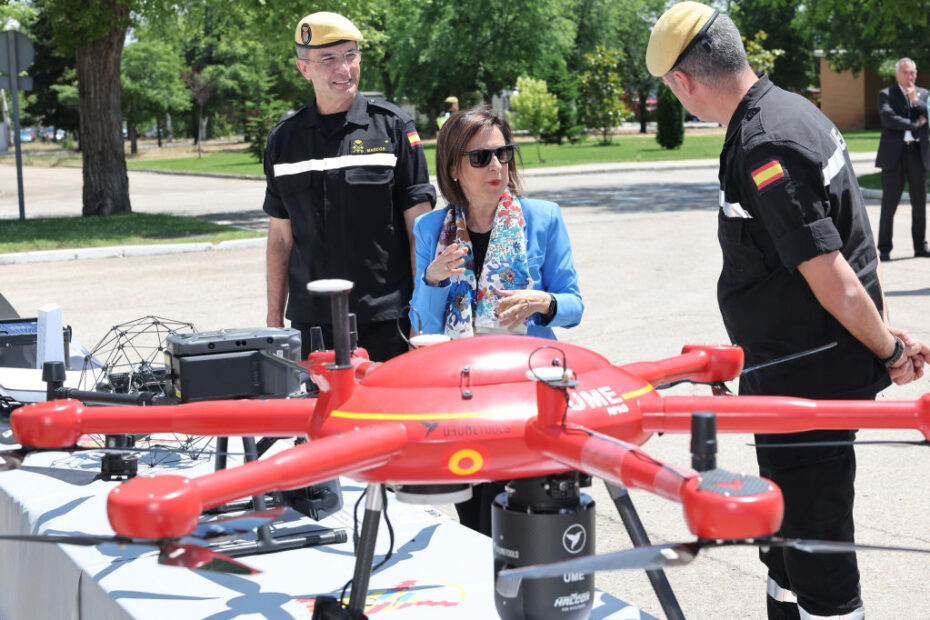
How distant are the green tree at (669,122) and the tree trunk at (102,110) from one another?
1031 inches

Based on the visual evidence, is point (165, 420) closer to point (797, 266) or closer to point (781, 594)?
point (797, 266)

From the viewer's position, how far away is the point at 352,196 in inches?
170

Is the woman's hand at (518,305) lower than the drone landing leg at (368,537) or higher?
higher

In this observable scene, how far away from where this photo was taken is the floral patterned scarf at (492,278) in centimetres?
351

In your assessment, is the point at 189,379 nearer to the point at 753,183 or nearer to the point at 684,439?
the point at 753,183

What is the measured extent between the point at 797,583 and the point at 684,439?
11.0ft

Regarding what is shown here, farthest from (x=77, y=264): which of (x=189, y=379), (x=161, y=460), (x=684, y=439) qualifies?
(x=189, y=379)

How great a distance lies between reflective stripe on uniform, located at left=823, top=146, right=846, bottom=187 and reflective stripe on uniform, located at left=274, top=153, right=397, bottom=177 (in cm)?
197

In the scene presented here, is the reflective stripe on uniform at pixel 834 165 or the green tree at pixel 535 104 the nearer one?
the reflective stripe on uniform at pixel 834 165

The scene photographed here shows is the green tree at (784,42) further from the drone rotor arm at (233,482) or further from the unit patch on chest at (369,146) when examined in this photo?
the drone rotor arm at (233,482)

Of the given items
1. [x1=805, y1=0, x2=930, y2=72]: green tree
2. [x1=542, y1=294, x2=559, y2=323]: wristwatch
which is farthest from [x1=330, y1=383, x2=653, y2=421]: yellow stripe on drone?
[x1=805, y1=0, x2=930, y2=72]: green tree

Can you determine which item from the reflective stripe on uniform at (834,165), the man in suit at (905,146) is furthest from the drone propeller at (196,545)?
the man in suit at (905,146)

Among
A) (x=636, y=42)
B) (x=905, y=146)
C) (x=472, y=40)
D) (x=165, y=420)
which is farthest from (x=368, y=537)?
(x=636, y=42)

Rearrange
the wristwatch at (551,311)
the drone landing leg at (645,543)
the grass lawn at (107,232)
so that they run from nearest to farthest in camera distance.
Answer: the drone landing leg at (645,543) < the wristwatch at (551,311) < the grass lawn at (107,232)
